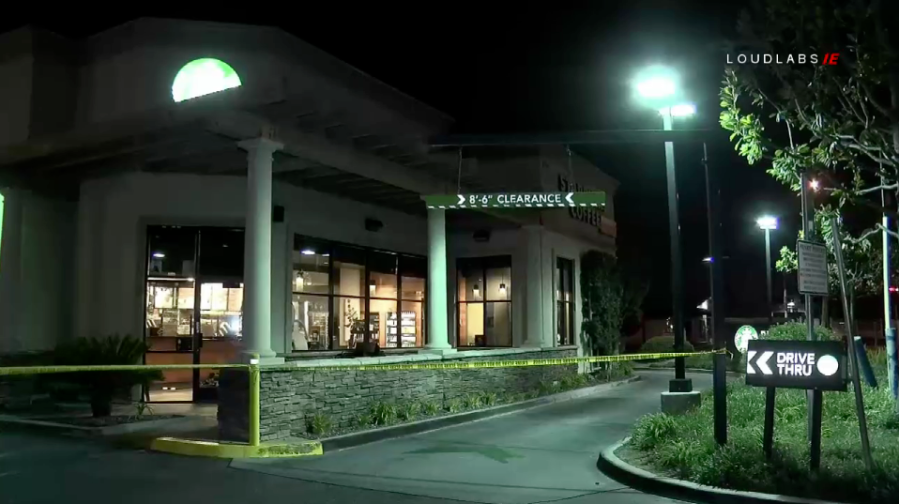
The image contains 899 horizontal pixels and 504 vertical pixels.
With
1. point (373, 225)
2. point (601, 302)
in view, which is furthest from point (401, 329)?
point (601, 302)

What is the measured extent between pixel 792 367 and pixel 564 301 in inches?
629

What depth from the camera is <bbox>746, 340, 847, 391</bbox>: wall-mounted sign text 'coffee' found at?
7.98m

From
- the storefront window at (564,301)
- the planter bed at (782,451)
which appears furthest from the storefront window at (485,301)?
the planter bed at (782,451)

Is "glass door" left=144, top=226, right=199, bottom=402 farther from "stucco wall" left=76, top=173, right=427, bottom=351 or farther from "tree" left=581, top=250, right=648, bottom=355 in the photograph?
"tree" left=581, top=250, right=648, bottom=355

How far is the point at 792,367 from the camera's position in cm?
830

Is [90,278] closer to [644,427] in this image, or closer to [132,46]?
[132,46]

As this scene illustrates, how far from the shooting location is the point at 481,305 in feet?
75.6

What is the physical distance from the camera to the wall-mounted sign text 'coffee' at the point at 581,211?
80.0 feet

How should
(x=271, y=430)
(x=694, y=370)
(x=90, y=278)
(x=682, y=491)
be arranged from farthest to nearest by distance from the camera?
(x=694, y=370), (x=90, y=278), (x=271, y=430), (x=682, y=491)

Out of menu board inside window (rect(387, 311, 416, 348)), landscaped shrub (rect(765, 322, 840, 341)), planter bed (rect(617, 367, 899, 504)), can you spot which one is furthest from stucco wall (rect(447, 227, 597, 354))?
planter bed (rect(617, 367, 899, 504))

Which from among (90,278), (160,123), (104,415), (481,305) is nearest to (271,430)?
(104,415)

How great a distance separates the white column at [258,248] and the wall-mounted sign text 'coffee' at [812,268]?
7.79 m

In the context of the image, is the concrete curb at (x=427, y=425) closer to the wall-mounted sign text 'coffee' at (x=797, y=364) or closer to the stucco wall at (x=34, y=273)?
the wall-mounted sign text 'coffee' at (x=797, y=364)

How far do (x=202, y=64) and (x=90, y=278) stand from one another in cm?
480
